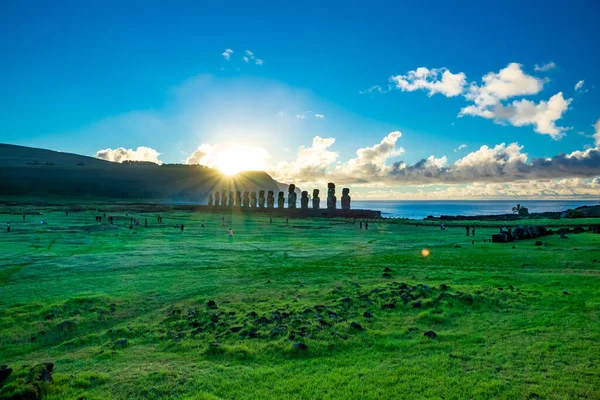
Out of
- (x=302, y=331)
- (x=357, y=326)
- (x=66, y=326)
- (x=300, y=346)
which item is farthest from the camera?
(x=66, y=326)

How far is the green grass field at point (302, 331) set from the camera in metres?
8.31

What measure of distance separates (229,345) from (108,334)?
4370 mm

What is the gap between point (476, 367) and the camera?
898 cm

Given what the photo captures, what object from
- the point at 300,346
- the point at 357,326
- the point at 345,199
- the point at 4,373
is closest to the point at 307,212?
the point at 345,199

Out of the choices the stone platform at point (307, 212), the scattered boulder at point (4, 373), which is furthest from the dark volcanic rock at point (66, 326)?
the stone platform at point (307, 212)

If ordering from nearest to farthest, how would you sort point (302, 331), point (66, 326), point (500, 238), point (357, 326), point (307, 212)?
point (302, 331) < point (357, 326) < point (66, 326) < point (500, 238) < point (307, 212)

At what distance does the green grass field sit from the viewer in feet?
27.3

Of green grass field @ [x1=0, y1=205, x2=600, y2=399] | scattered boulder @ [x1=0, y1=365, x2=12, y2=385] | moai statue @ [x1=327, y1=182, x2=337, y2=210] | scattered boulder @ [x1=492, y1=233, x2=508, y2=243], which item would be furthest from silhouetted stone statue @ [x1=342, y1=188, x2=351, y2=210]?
scattered boulder @ [x1=0, y1=365, x2=12, y2=385]

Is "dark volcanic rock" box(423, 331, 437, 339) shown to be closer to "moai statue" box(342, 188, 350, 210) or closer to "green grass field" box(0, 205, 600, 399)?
"green grass field" box(0, 205, 600, 399)

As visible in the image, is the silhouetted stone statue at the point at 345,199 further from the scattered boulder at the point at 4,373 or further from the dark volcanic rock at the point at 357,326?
the scattered boulder at the point at 4,373

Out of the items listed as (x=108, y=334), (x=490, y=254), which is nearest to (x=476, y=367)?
(x=108, y=334)

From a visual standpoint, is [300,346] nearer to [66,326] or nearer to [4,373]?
[4,373]

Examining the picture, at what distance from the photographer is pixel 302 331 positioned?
37.8 feet

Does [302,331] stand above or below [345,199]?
below
